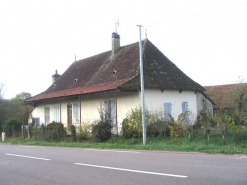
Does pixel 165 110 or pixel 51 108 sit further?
pixel 51 108

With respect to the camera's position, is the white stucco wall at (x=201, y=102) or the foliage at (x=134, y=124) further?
the white stucco wall at (x=201, y=102)

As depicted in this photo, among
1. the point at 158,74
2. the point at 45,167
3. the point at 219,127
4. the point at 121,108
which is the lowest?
the point at 45,167

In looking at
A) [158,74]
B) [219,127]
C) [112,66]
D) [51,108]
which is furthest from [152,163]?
[51,108]

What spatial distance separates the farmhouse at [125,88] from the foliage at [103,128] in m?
0.67

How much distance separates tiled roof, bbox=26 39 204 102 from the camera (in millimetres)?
19578

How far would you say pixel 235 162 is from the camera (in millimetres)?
8867

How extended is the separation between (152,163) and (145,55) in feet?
44.3

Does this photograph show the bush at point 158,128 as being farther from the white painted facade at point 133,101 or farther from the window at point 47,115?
the window at point 47,115

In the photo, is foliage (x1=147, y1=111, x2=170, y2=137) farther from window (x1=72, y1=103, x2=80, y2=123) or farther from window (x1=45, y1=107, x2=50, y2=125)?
window (x1=45, y1=107, x2=50, y2=125)

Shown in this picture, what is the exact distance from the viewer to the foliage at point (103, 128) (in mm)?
18328

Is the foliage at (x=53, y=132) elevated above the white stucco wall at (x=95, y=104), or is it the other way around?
the white stucco wall at (x=95, y=104)

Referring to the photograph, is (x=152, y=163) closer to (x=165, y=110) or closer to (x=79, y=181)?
(x=79, y=181)

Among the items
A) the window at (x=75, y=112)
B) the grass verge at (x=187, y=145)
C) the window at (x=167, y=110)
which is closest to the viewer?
the grass verge at (x=187, y=145)

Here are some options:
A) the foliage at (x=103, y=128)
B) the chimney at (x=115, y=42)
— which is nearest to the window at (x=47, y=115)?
the chimney at (x=115, y=42)
